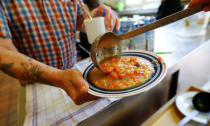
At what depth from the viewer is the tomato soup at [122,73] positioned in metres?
0.79

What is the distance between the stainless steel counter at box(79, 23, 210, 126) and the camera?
782 mm

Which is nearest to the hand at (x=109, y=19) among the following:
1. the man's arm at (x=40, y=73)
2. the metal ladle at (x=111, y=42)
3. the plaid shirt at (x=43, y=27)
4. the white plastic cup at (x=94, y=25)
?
the white plastic cup at (x=94, y=25)

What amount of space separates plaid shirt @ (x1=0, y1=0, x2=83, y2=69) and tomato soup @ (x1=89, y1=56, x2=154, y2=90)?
1.88ft

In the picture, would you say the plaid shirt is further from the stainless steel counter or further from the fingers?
the stainless steel counter

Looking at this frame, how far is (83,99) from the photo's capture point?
750 millimetres

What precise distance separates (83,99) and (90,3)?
1.62m

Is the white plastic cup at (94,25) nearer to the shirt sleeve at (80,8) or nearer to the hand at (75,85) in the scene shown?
the shirt sleeve at (80,8)

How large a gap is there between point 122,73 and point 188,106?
0.48 meters

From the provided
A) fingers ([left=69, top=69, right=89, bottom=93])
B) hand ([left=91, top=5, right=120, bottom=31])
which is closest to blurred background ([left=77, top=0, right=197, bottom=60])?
hand ([left=91, top=5, right=120, bottom=31])

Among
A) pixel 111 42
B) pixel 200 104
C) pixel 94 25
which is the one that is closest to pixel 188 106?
pixel 200 104

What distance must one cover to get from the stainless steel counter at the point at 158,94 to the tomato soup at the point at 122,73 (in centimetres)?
12

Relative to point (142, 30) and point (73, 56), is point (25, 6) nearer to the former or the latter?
point (73, 56)

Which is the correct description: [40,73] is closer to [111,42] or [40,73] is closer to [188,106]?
[111,42]

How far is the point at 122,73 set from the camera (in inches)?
35.1
